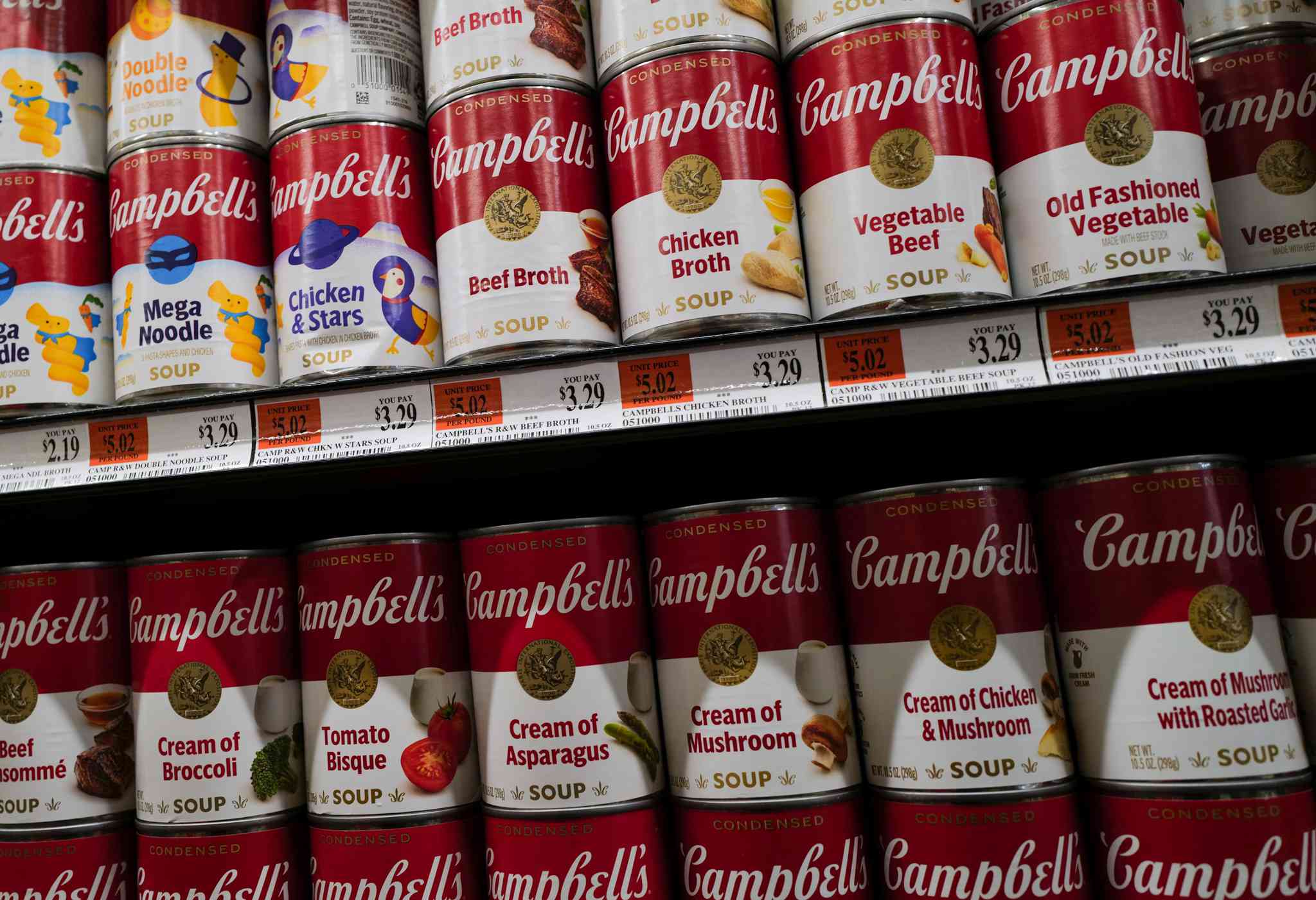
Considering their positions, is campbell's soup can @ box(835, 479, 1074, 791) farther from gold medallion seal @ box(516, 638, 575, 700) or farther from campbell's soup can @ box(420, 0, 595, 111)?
campbell's soup can @ box(420, 0, 595, 111)

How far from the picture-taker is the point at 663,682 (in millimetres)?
974

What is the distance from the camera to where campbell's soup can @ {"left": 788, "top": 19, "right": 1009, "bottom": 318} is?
0.88 m

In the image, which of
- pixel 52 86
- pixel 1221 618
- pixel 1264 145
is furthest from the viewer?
pixel 52 86

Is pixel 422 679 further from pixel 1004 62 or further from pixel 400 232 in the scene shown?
pixel 1004 62

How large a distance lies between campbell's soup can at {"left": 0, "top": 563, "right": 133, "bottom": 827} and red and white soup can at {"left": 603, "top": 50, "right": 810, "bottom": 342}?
0.75 m

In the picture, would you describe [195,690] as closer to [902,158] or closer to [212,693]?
[212,693]

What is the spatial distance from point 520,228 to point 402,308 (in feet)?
0.54

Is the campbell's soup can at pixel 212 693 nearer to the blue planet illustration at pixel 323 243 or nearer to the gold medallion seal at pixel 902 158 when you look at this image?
the blue planet illustration at pixel 323 243

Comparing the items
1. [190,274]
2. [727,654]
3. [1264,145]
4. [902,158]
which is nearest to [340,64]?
[190,274]

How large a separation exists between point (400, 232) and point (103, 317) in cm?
41

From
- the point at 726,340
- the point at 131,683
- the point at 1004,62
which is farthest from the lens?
the point at 131,683

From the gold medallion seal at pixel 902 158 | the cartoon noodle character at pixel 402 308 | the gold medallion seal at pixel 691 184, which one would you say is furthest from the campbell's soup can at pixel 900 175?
the cartoon noodle character at pixel 402 308

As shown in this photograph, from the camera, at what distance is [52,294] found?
1.06m

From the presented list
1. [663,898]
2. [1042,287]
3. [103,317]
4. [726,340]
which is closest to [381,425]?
[726,340]
